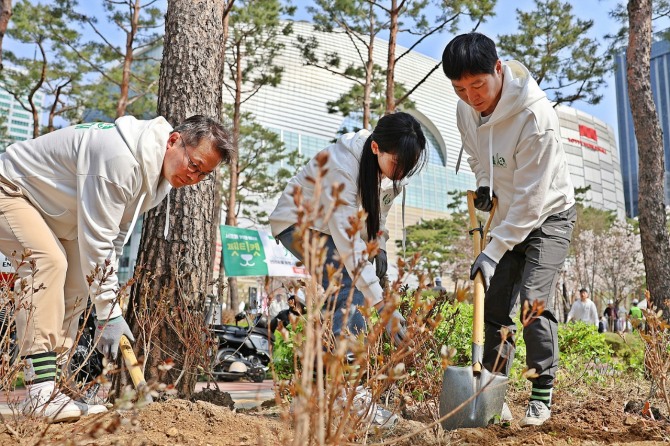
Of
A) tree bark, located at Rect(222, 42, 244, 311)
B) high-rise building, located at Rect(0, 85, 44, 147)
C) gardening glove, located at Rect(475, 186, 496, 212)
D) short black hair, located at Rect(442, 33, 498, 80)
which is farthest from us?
high-rise building, located at Rect(0, 85, 44, 147)

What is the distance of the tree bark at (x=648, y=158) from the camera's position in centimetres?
689

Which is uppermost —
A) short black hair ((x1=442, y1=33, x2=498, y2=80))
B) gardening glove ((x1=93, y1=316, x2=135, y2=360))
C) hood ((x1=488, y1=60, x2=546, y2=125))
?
short black hair ((x1=442, y1=33, x2=498, y2=80))

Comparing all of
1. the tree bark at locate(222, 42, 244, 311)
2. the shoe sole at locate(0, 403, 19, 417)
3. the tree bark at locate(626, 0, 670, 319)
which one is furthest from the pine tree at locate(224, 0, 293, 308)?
the shoe sole at locate(0, 403, 19, 417)

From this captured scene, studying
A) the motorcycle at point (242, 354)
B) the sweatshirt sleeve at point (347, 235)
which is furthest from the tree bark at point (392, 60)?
the sweatshirt sleeve at point (347, 235)

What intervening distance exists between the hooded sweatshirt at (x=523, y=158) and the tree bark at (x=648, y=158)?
14.7ft

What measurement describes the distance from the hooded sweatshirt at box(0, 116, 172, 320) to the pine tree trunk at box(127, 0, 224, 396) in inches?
26.3

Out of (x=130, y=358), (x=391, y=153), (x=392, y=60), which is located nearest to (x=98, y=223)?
(x=130, y=358)

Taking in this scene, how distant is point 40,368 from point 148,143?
3.42 feet

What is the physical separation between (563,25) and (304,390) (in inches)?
511

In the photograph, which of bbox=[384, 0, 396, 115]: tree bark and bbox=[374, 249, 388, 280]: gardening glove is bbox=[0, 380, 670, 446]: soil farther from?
bbox=[384, 0, 396, 115]: tree bark

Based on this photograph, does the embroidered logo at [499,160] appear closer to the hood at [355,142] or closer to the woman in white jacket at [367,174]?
the woman in white jacket at [367,174]

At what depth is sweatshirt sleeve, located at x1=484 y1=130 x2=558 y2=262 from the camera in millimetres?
2754

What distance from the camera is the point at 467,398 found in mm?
2482

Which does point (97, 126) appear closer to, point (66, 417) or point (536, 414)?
point (66, 417)
